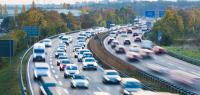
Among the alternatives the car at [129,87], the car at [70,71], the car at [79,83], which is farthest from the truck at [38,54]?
the car at [129,87]

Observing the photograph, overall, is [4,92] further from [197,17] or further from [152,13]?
[197,17]

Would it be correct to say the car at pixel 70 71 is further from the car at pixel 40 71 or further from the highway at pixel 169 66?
the highway at pixel 169 66

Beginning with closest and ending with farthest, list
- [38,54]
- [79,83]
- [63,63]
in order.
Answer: [79,83] < [63,63] < [38,54]

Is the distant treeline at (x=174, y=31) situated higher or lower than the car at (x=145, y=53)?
lower

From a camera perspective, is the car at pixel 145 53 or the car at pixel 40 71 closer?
the car at pixel 40 71

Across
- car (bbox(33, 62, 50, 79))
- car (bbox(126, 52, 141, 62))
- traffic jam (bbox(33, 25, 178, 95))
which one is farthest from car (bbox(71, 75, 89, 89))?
car (bbox(126, 52, 141, 62))

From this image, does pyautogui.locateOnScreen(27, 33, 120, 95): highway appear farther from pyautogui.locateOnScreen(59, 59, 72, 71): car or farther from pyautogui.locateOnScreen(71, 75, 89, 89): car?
pyautogui.locateOnScreen(59, 59, 72, 71): car

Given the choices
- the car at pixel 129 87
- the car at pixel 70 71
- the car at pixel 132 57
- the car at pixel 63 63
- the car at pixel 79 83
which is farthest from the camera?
the car at pixel 132 57

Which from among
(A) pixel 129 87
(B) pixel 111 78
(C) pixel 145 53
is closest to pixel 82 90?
(B) pixel 111 78

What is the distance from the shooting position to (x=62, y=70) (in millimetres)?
63875

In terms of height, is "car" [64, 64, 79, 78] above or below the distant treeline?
above

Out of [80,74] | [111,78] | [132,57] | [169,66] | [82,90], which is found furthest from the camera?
[132,57]

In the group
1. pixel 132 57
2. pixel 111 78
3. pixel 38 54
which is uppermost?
pixel 111 78

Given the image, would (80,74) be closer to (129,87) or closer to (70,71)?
A: (70,71)
